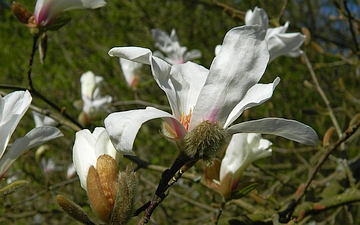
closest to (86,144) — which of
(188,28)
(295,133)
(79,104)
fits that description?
(295,133)

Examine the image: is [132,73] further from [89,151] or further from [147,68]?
[147,68]

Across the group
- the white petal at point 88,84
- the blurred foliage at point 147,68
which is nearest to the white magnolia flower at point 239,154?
the white petal at point 88,84

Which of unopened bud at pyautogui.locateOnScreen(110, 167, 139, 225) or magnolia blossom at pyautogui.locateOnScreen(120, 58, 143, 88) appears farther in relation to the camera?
magnolia blossom at pyautogui.locateOnScreen(120, 58, 143, 88)

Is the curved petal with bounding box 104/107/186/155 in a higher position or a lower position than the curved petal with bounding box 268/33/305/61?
higher

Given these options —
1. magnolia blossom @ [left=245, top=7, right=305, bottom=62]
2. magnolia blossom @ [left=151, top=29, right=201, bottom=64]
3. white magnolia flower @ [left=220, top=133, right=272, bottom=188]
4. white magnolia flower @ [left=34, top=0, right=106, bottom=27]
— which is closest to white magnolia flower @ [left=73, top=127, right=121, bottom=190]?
white magnolia flower @ [left=220, top=133, right=272, bottom=188]

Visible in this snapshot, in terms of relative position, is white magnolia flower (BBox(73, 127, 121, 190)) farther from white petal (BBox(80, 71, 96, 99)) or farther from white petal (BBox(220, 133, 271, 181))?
white petal (BBox(80, 71, 96, 99))

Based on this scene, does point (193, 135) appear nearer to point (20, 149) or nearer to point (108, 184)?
point (108, 184)
